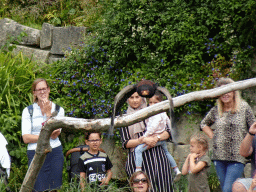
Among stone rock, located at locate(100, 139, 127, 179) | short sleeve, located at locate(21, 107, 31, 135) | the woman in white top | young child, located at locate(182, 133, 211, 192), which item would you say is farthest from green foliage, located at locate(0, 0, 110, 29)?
young child, located at locate(182, 133, 211, 192)

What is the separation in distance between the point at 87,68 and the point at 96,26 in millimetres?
715

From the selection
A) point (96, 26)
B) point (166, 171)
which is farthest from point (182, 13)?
point (166, 171)

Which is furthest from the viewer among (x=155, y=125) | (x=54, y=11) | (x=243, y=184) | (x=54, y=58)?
(x=54, y=11)

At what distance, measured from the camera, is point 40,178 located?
397 centimetres

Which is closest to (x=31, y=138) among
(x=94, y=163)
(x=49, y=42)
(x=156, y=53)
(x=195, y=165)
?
(x=94, y=163)

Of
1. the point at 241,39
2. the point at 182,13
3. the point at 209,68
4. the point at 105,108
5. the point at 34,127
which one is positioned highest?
A: the point at 182,13

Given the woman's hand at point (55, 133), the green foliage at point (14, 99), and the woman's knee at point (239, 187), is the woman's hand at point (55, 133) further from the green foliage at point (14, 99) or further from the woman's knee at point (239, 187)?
the woman's knee at point (239, 187)

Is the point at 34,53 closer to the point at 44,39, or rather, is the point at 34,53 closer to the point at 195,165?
the point at 44,39

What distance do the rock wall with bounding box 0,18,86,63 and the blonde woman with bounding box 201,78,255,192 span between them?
3.24 m

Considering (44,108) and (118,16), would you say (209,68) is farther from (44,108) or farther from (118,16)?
(44,108)

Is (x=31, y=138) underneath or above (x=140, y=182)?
above

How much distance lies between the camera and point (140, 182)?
3.55 meters

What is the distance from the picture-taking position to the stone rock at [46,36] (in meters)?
6.42

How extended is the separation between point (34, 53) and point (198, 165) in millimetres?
3801
